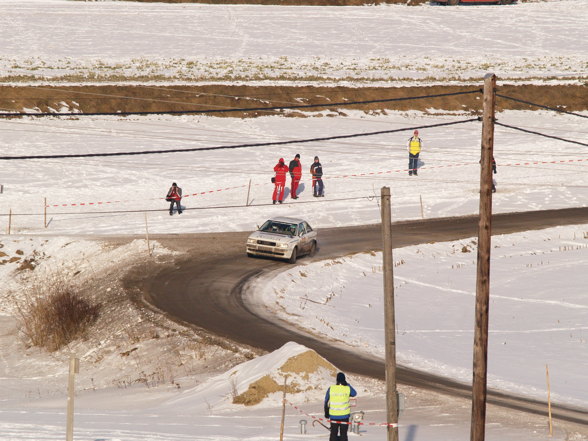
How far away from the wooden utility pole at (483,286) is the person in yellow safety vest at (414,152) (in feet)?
89.7

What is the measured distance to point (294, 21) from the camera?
95.6 metres

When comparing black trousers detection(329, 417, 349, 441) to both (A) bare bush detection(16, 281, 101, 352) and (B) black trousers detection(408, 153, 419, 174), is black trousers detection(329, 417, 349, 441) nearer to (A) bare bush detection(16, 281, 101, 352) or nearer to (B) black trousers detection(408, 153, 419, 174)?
(A) bare bush detection(16, 281, 101, 352)

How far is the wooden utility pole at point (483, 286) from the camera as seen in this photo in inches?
619

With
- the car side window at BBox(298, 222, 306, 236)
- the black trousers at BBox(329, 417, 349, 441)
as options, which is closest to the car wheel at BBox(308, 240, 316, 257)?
the car side window at BBox(298, 222, 306, 236)

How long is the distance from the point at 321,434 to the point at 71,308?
12.0 metres

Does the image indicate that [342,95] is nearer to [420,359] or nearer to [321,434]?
[420,359]

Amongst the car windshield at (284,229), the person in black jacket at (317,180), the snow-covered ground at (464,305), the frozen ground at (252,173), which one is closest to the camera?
the snow-covered ground at (464,305)

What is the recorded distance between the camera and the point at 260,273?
31500 mm

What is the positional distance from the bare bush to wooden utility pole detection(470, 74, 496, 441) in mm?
14131

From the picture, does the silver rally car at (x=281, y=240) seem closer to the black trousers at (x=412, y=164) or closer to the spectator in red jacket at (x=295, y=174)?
the spectator in red jacket at (x=295, y=174)

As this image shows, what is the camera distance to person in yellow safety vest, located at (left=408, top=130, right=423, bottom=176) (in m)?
44.1

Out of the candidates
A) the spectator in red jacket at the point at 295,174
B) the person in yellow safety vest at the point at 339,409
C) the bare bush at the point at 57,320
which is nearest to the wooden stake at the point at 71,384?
the person in yellow safety vest at the point at 339,409

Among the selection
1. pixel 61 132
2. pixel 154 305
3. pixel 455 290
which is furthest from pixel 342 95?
pixel 154 305

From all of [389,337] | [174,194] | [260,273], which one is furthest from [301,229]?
[389,337]
